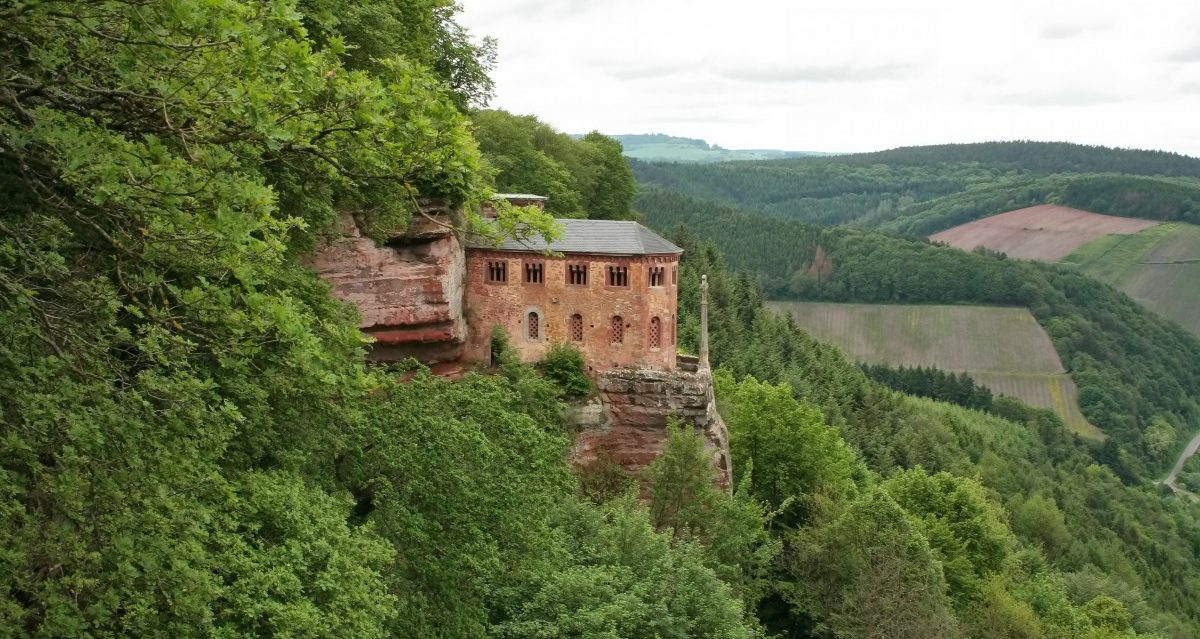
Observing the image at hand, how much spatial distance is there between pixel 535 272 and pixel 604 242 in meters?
2.63

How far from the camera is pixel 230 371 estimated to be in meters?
19.6

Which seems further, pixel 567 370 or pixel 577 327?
pixel 577 327

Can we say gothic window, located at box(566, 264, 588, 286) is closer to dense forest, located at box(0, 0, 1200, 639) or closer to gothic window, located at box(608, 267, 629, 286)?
gothic window, located at box(608, 267, 629, 286)

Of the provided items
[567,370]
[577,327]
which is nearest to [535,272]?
[577,327]

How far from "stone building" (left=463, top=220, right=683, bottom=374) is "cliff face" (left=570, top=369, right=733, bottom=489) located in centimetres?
70

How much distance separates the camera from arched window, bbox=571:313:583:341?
4166cm

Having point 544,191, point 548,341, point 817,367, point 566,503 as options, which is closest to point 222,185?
point 566,503

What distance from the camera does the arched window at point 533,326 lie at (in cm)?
4162

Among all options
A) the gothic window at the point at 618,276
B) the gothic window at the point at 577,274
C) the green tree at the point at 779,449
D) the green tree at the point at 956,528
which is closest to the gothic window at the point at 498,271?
the gothic window at the point at 577,274

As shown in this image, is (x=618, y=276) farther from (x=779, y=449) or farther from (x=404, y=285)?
(x=779, y=449)

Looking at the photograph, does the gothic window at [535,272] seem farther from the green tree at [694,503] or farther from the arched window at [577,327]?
the green tree at [694,503]

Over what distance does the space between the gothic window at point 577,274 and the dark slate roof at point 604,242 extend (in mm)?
527

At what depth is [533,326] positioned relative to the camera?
1640 inches

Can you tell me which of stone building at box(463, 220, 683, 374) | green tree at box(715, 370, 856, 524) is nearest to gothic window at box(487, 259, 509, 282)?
stone building at box(463, 220, 683, 374)
